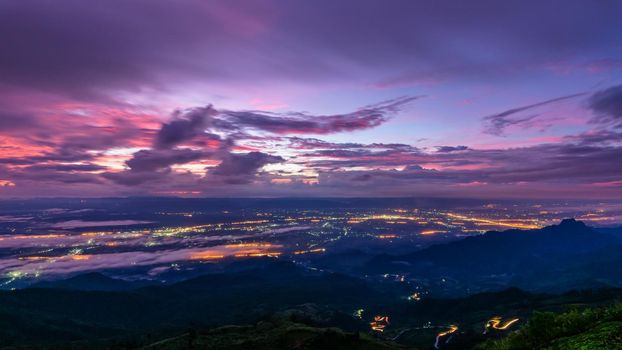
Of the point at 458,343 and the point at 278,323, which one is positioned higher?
the point at 278,323

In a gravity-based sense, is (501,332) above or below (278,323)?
below

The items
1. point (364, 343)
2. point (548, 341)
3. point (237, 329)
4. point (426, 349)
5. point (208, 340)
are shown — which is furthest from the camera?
point (426, 349)

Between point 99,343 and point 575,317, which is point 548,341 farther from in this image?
point 99,343

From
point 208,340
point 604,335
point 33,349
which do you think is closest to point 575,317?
point 604,335

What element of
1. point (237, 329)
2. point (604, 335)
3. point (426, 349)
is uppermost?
point (604, 335)

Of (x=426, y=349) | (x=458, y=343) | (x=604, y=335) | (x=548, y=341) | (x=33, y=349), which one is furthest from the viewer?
(x=426, y=349)

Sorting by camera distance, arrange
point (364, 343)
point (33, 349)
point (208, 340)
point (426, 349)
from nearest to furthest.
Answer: point (364, 343) < point (208, 340) < point (33, 349) < point (426, 349)

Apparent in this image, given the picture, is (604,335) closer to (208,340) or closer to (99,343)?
(208,340)

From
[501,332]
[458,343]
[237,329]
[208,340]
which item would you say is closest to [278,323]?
[237,329]

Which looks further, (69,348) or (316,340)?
(69,348)
